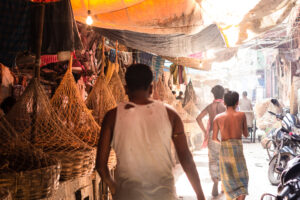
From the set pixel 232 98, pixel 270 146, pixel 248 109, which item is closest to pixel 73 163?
pixel 232 98

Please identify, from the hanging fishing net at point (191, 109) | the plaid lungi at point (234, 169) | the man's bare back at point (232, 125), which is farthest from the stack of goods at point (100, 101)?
the hanging fishing net at point (191, 109)

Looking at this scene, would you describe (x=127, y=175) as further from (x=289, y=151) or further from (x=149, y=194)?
(x=289, y=151)

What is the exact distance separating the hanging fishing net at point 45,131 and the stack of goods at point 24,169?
36 cm

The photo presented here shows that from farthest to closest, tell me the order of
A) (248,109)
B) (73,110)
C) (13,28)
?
(248,109) < (73,110) < (13,28)

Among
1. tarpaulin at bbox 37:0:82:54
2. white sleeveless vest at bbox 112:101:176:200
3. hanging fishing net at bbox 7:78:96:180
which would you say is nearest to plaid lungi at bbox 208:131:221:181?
hanging fishing net at bbox 7:78:96:180

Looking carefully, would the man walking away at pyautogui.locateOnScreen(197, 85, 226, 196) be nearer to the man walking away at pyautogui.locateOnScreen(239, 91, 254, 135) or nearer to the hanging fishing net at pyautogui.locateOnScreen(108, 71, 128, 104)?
the hanging fishing net at pyautogui.locateOnScreen(108, 71, 128, 104)

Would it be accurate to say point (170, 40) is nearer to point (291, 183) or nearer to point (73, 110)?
point (73, 110)

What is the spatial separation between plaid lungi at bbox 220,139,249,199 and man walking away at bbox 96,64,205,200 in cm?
273

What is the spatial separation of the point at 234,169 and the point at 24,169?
129 inches

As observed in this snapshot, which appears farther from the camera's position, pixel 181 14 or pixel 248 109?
pixel 248 109

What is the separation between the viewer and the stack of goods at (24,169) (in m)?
2.19

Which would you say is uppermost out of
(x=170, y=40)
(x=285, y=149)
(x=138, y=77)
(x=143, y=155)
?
(x=170, y=40)

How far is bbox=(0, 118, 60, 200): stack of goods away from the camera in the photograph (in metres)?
2.19

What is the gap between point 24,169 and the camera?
95.3 inches
